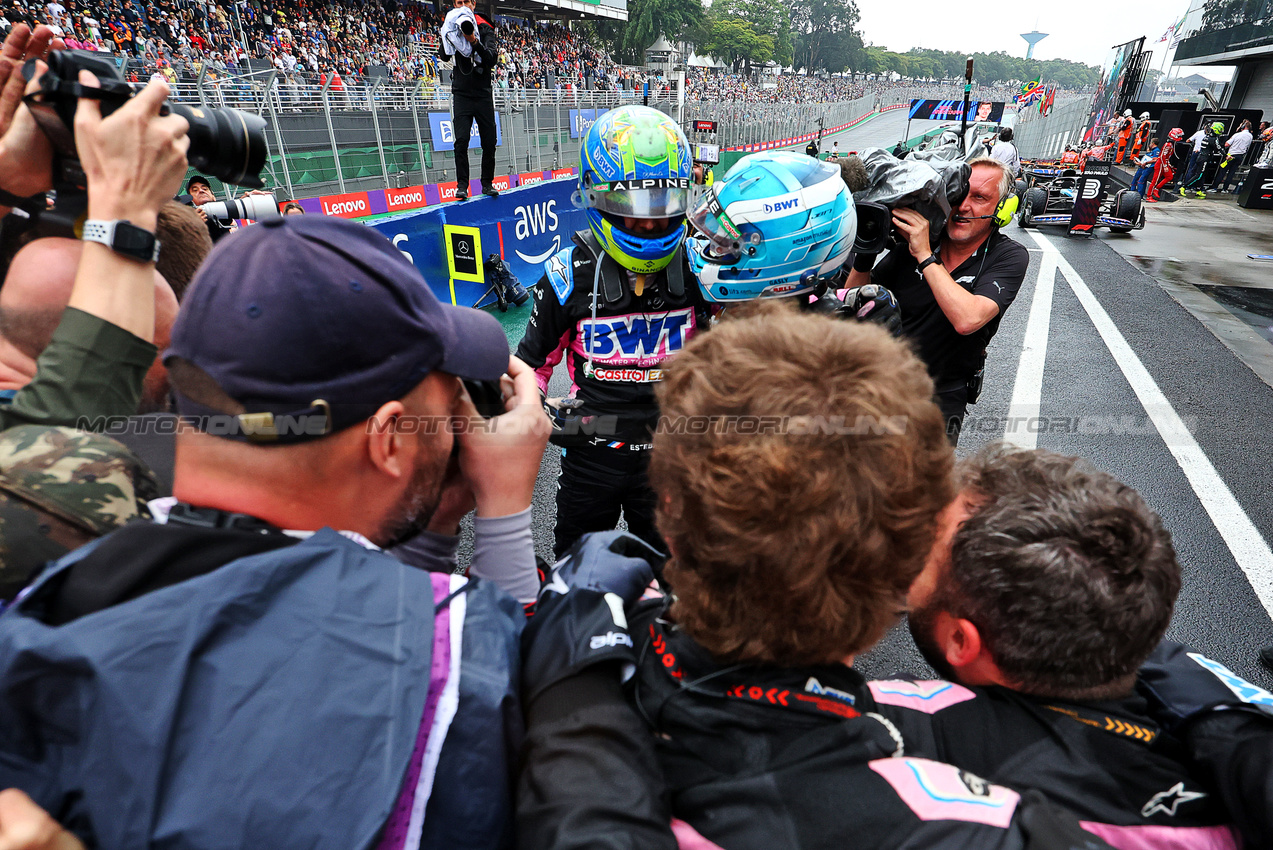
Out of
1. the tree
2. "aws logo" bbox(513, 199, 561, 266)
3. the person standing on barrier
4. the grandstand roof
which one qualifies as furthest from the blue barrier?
the tree

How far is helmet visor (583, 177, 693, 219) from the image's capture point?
2369 millimetres

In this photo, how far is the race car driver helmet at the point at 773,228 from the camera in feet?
6.53

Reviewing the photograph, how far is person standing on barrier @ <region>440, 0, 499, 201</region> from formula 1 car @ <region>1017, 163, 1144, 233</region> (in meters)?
10.9

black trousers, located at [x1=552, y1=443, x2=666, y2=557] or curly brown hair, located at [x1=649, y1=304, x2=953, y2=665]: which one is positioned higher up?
curly brown hair, located at [x1=649, y1=304, x2=953, y2=665]

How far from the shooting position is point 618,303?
8.10 ft

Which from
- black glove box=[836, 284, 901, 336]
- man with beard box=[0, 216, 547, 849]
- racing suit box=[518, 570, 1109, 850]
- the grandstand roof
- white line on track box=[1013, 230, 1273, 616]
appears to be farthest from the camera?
the grandstand roof

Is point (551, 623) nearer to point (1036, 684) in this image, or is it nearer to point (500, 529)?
point (500, 529)

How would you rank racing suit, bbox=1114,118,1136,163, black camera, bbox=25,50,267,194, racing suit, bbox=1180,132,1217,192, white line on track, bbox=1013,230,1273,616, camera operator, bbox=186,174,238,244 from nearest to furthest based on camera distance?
black camera, bbox=25,50,267,194 < white line on track, bbox=1013,230,1273,616 < camera operator, bbox=186,174,238,244 < racing suit, bbox=1180,132,1217,192 < racing suit, bbox=1114,118,1136,163

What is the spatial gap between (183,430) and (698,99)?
4874 centimetres

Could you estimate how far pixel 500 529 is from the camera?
126 cm

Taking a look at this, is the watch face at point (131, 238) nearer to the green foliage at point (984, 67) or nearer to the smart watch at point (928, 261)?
the smart watch at point (928, 261)

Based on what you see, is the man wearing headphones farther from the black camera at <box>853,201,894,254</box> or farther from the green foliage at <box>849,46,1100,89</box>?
the green foliage at <box>849,46,1100,89</box>

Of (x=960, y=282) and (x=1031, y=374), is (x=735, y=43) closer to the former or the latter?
(x=1031, y=374)

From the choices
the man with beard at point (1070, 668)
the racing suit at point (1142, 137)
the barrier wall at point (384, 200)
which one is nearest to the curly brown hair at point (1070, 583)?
the man with beard at point (1070, 668)
